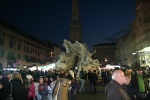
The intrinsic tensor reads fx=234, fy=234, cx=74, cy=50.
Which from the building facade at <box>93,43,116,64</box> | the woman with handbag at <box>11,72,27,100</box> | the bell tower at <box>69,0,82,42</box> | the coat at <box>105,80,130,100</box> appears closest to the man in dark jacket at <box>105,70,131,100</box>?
the coat at <box>105,80,130,100</box>

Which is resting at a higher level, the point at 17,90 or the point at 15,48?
the point at 15,48

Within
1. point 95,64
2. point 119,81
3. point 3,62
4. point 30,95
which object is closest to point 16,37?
point 3,62

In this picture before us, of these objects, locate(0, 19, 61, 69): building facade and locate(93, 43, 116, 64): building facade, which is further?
locate(93, 43, 116, 64): building facade

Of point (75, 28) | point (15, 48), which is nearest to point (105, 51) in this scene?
point (15, 48)

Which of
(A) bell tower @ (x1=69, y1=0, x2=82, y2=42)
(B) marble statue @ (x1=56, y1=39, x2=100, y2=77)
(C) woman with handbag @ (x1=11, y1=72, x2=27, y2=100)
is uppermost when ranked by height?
(A) bell tower @ (x1=69, y1=0, x2=82, y2=42)

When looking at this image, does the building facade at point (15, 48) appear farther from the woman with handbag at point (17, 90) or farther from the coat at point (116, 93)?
the coat at point (116, 93)

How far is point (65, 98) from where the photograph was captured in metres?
7.90

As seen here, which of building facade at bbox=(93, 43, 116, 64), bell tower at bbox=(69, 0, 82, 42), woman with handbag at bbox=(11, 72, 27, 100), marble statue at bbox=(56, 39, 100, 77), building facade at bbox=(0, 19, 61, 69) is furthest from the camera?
building facade at bbox=(93, 43, 116, 64)

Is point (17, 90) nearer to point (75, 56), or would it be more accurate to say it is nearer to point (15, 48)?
point (75, 56)

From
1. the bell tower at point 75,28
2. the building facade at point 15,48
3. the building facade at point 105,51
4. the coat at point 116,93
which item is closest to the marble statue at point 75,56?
the bell tower at point 75,28

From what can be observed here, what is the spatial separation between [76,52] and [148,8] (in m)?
25.5

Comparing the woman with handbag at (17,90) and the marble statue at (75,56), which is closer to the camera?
the woman with handbag at (17,90)

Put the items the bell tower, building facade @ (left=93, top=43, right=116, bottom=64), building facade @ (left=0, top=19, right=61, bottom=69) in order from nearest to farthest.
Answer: the bell tower
building facade @ (left=0, top=19, right=61, bottom=69)
building facade @ (left=93, top=43, right=116, bottom=64)

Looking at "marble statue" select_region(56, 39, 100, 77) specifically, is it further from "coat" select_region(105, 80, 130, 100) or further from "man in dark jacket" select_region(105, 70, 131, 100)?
"coat" select_region(105, 80, 130, 100)
